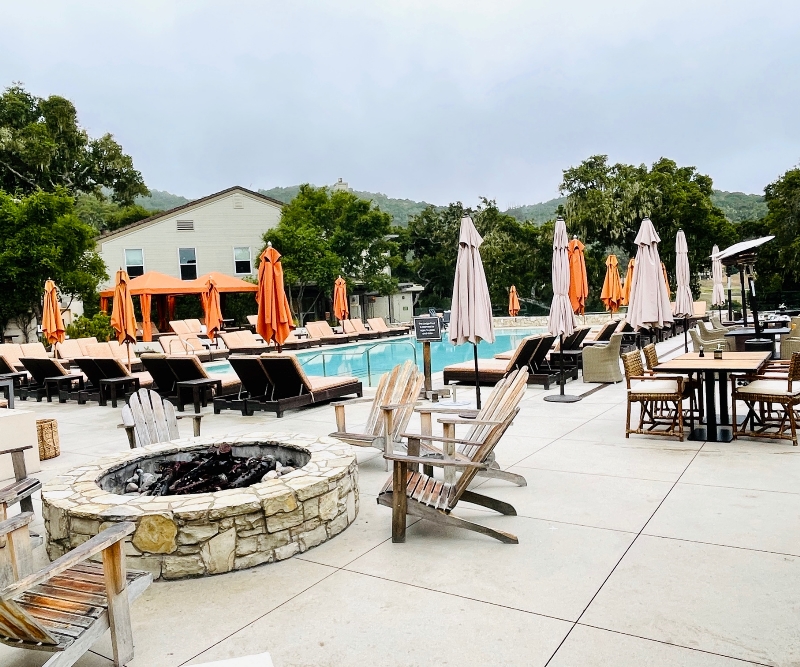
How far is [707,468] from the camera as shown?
18.2ft

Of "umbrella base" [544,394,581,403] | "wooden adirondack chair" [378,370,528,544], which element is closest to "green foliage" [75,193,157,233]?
"umbrella base" [544,394,581,403]

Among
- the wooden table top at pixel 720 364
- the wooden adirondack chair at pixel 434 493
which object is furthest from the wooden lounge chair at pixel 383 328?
the wooden adirondack chair at pixel 434 493

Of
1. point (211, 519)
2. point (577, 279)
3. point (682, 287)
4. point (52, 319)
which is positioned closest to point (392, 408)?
point (211, 519)

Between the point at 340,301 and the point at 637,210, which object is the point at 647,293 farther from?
the point at 637,210

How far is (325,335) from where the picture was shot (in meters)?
25.0

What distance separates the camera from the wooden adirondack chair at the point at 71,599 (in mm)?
2367

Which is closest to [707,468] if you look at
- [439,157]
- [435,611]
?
[435,611]

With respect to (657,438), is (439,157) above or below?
above

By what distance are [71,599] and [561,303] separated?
28.0ft

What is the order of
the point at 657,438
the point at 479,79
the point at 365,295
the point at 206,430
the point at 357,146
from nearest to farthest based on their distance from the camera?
the point at 657,438 → the point at 206,430 → the point at 365,295 → the point at 479,79 → the point at 357,146

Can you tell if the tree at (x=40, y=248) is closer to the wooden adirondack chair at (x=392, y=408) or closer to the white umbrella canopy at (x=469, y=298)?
the white umbrella canopy at (x=469, y=298)

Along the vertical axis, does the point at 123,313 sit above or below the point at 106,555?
above

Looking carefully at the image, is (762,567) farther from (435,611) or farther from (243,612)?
(243,612)

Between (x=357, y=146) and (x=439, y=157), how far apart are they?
46.3 metres
